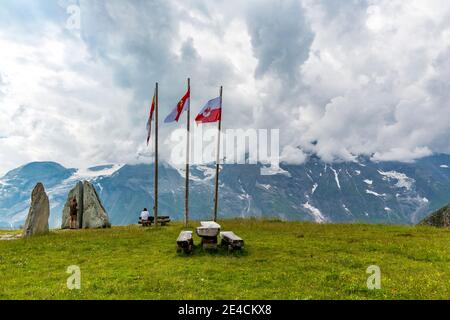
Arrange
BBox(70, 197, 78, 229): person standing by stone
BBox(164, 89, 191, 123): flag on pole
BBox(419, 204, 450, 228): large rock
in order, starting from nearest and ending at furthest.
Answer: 1. BBox(164, 89, 191, 123): flag on pole
2. BBox(419, 204, 450, 228): large rock
3. BBox(70, 197, 78, 229): person standing by stone

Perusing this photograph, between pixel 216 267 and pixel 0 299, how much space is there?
8825 millimetres

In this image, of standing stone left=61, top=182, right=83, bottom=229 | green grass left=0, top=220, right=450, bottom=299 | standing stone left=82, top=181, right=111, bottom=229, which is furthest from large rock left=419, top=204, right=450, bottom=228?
standing stone left=61, top=182, right=83, bottom=229

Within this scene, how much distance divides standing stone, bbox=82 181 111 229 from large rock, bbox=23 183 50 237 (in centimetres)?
757

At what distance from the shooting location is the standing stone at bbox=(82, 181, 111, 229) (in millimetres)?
40562

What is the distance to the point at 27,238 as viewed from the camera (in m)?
30.0

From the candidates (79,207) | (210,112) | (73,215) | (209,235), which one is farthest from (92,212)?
(209,235)

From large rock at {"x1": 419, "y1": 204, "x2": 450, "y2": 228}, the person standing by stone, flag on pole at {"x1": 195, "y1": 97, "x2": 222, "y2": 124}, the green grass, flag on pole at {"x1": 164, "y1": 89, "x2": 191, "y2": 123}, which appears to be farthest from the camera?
the person standing by stone

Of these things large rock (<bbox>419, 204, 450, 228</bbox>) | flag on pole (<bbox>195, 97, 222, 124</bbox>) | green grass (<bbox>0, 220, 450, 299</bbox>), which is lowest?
green grass (<bbox>0, 220, 450, 299</bbox>)

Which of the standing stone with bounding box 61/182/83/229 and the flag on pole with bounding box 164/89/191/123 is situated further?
the standing stone with bounding box 61/182/83/229

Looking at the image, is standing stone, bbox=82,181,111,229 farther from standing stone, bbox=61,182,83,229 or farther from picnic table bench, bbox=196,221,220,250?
picnic table bench, bbox=196,221,220,250

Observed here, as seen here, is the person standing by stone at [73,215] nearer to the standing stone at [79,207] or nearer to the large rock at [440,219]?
the standing stone at [79,207]

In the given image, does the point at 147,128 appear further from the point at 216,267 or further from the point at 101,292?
the point at 101,292
